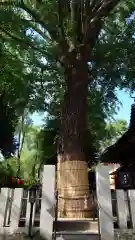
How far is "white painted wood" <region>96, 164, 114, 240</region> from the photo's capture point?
13.8 feet

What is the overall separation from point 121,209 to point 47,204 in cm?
137

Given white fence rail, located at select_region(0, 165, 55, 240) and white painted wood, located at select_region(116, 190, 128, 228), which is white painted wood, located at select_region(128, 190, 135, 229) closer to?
white painted wood, located at select_region(116, 190, 128, 228)

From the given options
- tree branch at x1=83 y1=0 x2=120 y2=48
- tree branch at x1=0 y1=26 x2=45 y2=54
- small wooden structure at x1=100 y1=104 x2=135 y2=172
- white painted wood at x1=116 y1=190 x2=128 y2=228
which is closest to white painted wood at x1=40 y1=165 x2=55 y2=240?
white painted wood at x1=116 y1=190 x2=128 y2=228

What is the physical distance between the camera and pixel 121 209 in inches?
183

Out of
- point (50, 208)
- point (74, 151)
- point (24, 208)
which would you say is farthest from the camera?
point (74, 151)

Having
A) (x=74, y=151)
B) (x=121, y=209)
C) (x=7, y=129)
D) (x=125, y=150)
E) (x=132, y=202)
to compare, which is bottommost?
(x=121, y=209)

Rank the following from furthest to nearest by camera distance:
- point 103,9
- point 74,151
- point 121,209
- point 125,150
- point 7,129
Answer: point 7,129 → point 125,150 → point 103,9 → point 74,151 → point 121,209

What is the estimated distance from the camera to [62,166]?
650cm

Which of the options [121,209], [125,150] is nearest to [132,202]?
[121,209]

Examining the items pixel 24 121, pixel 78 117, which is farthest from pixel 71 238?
pixel 24 121

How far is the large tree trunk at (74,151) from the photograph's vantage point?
5.84 meters

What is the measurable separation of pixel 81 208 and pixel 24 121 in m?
17.2

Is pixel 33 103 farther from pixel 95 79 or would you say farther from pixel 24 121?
pixel 24 121

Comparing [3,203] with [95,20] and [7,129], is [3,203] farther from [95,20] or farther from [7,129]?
[7,129]
